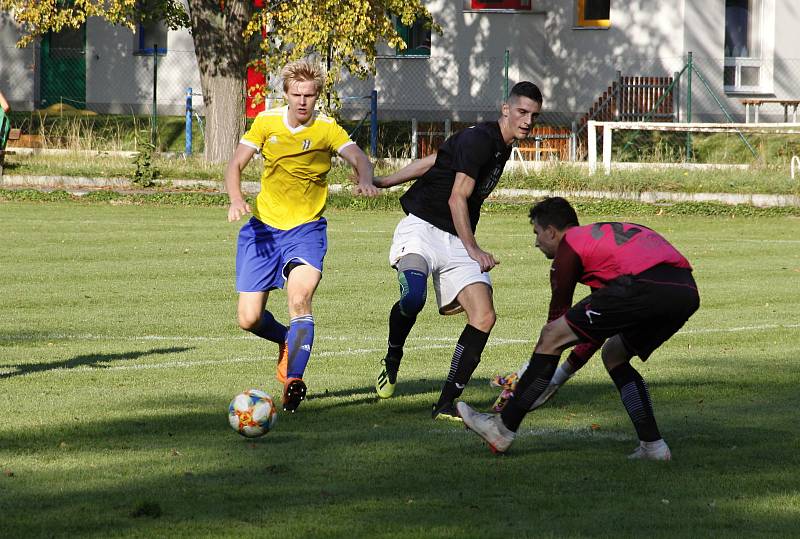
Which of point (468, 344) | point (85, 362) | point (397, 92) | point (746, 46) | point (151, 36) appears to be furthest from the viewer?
point (151, 36)

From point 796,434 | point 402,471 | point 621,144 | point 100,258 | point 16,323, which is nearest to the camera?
point 402,471

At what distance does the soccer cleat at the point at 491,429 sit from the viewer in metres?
7.28

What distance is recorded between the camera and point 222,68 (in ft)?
98.1

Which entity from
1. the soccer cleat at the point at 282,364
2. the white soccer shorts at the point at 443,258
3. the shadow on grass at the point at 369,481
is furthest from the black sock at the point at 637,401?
the soccer cleat at the point at 282,364

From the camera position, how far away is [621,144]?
31562mm

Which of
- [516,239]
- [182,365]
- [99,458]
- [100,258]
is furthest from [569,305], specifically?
[516,239]

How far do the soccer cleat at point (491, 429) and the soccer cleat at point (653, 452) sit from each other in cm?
62

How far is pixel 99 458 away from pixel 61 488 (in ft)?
2.25

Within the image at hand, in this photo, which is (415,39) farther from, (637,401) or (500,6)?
(637,401)

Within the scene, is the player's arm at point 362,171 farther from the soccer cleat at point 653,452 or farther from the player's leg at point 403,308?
the soccer cleat at point 653,452

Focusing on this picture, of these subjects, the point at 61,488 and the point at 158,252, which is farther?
the point at 158,252

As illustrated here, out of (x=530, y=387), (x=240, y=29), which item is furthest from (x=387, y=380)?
(x=240, y=29)

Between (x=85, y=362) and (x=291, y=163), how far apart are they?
2.52 m

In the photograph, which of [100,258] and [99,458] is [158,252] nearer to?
[100,258]
